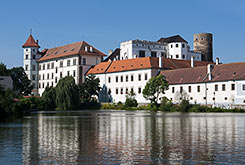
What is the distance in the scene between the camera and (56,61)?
10350 cm

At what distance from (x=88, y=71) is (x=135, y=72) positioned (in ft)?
59.7

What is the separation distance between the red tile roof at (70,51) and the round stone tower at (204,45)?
32.4 meters

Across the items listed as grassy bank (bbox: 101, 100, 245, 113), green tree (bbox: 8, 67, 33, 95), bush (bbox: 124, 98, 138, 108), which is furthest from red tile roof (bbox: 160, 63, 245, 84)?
green tree (bbox: 8, 67, 33, 95)

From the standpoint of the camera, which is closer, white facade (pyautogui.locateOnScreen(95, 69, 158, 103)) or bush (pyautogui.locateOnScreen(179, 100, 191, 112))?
bush (pyautogui.locateOnScreen(179, 100, 191, 112))

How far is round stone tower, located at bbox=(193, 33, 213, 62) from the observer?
4550 inches

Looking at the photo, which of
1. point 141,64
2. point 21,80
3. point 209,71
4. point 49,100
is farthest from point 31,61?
point 209,71

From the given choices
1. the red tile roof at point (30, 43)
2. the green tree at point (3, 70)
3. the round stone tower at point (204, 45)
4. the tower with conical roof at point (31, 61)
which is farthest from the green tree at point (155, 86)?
the red tile roof at point (30, 43)

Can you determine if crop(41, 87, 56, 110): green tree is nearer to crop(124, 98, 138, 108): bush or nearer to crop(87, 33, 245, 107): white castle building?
crop(124, 98, 138, 108): bush

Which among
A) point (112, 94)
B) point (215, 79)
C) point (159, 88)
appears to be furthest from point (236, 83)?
point (112, 94)

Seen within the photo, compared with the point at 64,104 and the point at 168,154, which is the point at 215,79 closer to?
the point at 64,104

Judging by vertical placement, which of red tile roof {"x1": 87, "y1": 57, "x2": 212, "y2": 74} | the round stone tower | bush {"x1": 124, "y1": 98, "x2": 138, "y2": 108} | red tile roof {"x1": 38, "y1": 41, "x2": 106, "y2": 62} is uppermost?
the round stone tower

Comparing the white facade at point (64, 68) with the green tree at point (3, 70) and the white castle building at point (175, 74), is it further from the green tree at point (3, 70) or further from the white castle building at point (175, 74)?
the green tree at point (3, 70)

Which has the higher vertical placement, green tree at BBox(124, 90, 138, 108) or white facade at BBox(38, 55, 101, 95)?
white facade at BBox(38, 55, 101, 95)

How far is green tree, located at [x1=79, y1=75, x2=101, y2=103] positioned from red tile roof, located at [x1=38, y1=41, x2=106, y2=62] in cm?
1111
